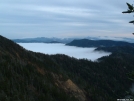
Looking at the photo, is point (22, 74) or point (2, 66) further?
point (22, 74)

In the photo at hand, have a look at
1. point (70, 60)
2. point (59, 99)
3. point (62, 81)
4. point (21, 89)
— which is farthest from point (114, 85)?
point (21, 89)

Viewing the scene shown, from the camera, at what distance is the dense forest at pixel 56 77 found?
86.0 feet

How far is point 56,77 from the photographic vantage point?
5044 cm

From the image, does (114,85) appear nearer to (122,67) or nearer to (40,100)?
(122,67)

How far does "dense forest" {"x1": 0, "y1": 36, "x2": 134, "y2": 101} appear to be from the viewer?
1032 inches

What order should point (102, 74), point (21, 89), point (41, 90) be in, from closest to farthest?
point (21, 89), point (41, 90), point (102, 74)

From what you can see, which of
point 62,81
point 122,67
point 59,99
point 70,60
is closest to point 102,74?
point 70,60

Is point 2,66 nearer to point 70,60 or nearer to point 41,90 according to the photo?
point 41,90

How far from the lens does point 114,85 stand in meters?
147

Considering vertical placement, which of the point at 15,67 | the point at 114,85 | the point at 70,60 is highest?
the point at 15,67

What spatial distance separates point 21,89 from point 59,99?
931cm

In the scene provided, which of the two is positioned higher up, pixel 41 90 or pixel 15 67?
pixel 15 67

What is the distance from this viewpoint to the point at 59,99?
111 feet

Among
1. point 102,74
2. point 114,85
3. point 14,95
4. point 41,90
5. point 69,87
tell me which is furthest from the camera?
point 102,74
